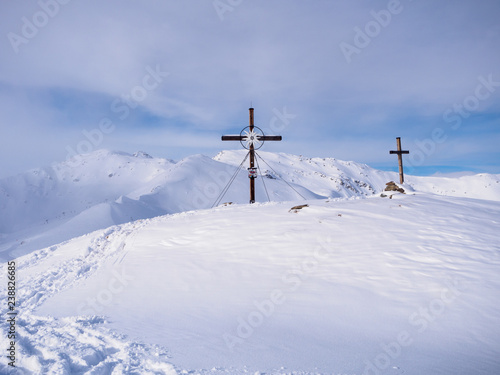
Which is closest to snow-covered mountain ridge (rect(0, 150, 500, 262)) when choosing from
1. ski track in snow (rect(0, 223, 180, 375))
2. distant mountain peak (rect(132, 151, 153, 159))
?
distant mountain peak (rect(132, 151, 153, 159))

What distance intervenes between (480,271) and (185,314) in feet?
19.9

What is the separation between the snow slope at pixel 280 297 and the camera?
350cm

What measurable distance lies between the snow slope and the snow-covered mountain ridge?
941 cm

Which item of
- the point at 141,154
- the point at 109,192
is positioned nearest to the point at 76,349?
the point at 109,192

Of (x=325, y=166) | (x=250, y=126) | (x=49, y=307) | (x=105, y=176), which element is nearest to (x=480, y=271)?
(x=49, y=307)

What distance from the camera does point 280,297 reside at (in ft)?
18.3

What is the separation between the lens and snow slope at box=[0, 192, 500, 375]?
3.50 m

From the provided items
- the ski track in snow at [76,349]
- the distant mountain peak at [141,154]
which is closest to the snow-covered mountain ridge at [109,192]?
the distant mountain peak at [141,154]

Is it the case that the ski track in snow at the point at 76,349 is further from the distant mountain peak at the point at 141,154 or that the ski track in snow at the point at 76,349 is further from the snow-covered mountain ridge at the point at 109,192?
the distant mountain peak at the point at 141,154

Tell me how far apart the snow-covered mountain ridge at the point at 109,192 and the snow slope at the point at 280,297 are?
9413 millimetres

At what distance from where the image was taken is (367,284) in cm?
588

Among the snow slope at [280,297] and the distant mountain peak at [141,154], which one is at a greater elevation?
the distant mountain peak at [141,154]

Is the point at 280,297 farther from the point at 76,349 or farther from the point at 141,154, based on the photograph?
the point at 141,154

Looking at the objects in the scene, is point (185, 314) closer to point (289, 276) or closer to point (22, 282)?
point (289, 276)
